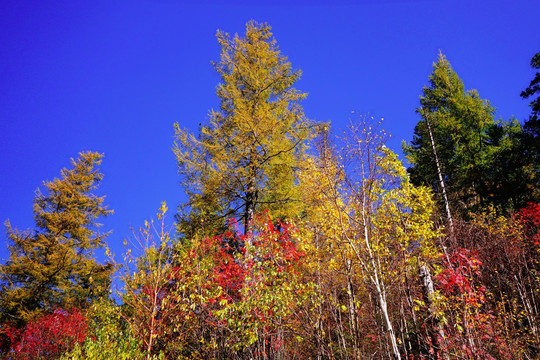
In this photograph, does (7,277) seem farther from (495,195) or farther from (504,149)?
(504,149)

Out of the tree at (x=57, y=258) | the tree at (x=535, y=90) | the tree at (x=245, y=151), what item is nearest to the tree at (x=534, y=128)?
the tree at (x=535, y=90)

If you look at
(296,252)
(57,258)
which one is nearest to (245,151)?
(296,252)

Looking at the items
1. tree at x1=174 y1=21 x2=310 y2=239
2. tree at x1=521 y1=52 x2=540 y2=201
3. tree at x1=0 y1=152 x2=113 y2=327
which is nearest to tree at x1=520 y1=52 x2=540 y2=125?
tree at x1=521 y1=52 x2=540 y2=201

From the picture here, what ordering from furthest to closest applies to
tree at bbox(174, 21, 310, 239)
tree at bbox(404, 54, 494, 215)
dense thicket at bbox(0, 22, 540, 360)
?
tree at bbox(404, 54, 494, 215) < tree at bbox(174, 21, 310, 239) < dense thicket at bbox(0, 22, 540, 360)

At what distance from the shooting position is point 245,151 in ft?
39.0

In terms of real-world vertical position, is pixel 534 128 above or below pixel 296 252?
above

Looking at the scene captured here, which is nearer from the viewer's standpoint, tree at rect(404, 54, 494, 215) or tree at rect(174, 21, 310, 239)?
tree at rect(174, 21, 310, 239)

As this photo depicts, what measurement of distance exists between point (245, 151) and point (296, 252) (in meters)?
6.20

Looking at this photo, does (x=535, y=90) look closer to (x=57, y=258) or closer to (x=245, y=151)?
(x=245, y=151)

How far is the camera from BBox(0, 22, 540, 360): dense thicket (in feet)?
17.8

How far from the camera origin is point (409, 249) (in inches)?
249

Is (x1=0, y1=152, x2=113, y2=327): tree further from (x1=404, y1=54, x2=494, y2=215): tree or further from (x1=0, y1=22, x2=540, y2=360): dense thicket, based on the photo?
(x1=404, y1=54, x2=494, y2=215): tree

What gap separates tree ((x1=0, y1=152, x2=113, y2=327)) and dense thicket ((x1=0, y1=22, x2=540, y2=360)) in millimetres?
76

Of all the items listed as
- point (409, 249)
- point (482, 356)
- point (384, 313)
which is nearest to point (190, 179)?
point (409, 249)
